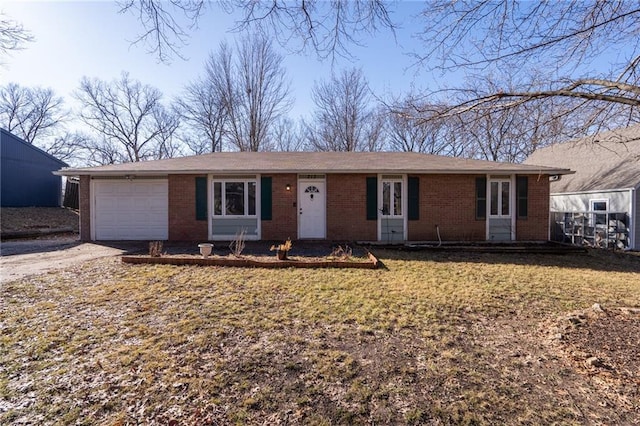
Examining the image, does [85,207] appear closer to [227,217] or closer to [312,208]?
[227,217]

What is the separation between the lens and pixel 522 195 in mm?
10867

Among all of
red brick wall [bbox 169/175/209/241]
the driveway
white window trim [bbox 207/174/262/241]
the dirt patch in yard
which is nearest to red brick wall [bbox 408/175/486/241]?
white window trim [bbox 207/174/262/241]

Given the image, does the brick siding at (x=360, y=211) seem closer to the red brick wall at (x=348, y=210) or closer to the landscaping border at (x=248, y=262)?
the red brick wall at (x=348, y=210)

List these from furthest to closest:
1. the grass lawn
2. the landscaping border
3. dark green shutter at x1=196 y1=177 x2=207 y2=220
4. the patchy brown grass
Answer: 1. the patchy brown grass
2. dark green shutter at x1=196 y1=177 x2=207 y2=220
3. the landscaping border
4. the grass lawn

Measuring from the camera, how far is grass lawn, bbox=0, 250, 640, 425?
246cm

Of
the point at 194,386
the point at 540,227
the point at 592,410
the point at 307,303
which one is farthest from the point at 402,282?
the point at 540,227

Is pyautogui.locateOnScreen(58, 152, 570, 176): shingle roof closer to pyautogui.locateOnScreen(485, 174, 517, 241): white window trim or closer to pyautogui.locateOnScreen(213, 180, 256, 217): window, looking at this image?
pyautogui.locateOnScreen(485, 174, 517, 241): white window trim

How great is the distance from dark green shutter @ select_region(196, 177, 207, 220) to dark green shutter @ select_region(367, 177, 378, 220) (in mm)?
5620

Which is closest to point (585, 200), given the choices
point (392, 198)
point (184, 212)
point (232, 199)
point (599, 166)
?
point (599, 166)

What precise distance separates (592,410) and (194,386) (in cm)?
322

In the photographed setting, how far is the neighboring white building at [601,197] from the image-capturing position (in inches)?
430

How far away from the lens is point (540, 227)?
11.0m

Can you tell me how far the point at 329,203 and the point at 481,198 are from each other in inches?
205

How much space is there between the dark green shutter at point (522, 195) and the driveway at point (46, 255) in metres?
12.4
